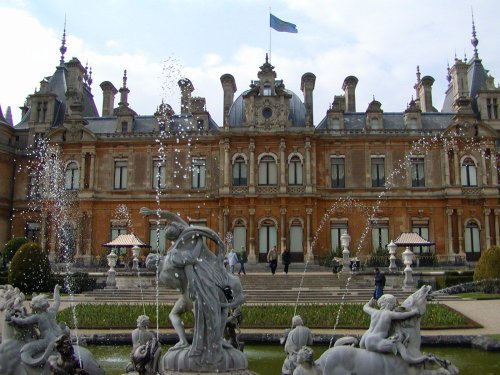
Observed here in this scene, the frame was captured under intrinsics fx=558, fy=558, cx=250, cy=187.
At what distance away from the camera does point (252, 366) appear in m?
12.0

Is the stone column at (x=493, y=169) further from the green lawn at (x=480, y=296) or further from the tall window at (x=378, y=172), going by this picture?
the green lawn at (x=480, y=296)

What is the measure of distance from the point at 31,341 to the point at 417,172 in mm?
36642

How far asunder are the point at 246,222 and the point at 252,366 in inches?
1070

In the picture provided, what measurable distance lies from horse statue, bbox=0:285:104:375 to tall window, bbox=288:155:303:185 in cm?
3278

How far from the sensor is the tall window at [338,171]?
4050 centimetres

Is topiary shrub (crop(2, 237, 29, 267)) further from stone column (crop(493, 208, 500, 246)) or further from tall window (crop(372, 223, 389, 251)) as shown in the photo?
stone column (crop(493, 208, 500, 246))

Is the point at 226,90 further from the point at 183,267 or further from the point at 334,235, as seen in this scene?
the point at 183,267

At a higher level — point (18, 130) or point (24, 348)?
point (18, 130)

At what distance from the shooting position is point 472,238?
39.5 meters

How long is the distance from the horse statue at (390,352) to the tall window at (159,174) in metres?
34.7

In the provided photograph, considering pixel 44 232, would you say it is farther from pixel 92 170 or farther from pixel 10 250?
pixel 10 250

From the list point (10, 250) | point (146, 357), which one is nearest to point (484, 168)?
point (10, 250)

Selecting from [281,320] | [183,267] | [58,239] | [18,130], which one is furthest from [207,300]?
[18,130]

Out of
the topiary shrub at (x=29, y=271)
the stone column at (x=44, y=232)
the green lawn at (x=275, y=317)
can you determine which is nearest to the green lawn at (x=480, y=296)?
the green lawn at (x=275, y=317)
